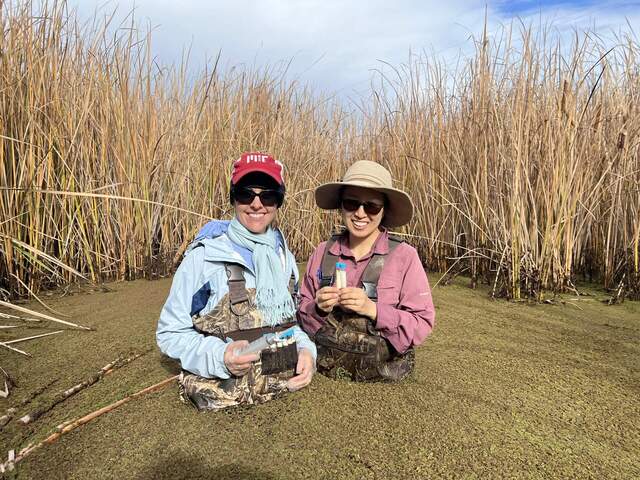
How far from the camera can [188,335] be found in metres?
1.44

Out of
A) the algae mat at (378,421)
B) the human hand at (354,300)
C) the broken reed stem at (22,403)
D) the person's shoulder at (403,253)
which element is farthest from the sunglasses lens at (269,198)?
the broken reed stem at (22,403)

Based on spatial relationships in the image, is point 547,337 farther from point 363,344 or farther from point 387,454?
point 387,454

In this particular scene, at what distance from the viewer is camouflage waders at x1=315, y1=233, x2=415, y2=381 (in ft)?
5.42

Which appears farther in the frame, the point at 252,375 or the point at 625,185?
the point at 625,185

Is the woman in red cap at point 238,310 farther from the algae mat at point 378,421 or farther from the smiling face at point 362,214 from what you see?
the smiling face at point 362,214

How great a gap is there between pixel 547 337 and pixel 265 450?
5.64 ft

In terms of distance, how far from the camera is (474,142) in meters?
3.43

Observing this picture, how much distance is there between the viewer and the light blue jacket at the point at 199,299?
1.41m

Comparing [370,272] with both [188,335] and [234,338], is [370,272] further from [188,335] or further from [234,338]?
[188,335]

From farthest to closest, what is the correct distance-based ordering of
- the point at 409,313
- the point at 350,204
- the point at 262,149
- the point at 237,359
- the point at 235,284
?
the point at 262,149
the point at 350,204
the point at 409,313
the point at 235,284
the point at 237,359

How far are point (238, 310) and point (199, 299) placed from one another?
14 cm

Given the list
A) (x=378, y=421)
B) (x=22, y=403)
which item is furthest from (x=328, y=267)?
(x=22, y=403)

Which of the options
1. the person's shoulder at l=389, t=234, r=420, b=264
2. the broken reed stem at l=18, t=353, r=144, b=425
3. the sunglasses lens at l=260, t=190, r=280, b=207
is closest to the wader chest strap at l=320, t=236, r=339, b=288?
the person's shoulder at l=389, t=234, r=420, b=264

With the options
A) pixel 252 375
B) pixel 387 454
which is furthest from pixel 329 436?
pixel 252 375
